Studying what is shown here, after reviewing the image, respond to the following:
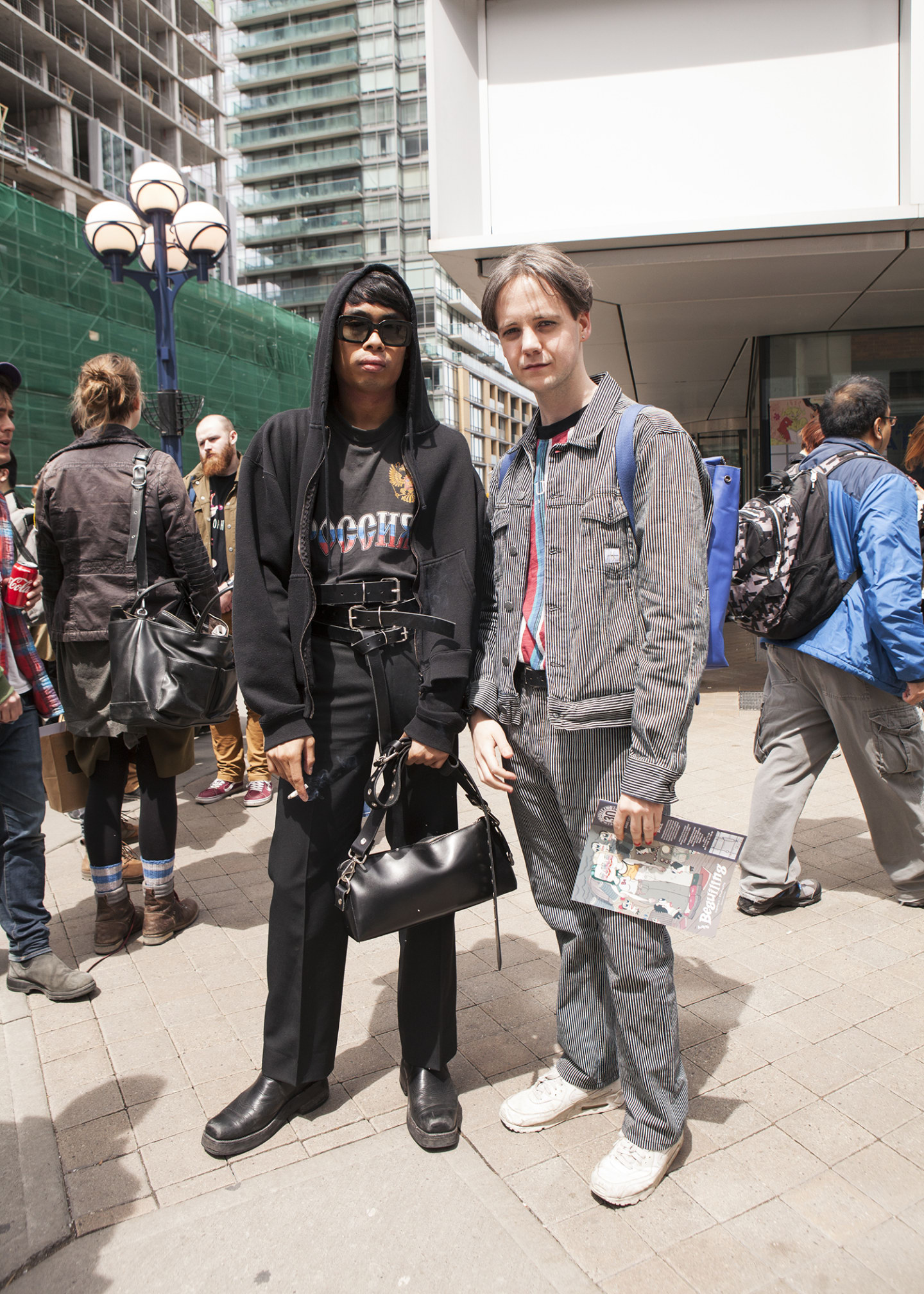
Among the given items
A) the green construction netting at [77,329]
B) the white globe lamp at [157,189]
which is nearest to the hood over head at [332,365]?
the white globe lamp at [157,189]

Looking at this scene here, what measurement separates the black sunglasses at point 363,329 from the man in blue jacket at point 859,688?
2.05 m

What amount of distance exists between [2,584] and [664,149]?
6854mm

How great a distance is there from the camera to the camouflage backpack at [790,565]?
357 centimetres

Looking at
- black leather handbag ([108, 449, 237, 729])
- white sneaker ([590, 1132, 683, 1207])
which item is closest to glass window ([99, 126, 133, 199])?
black leather handbag ([108, 449, 237, 729])

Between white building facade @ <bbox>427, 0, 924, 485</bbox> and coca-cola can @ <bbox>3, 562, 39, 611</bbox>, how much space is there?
5.46m

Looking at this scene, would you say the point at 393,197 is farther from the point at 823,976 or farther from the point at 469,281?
the point at 823,976

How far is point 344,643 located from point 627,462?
32.8 inches

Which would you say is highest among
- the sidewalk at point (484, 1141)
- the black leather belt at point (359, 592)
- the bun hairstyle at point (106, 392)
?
the bun hairstyle at point (106, 392)

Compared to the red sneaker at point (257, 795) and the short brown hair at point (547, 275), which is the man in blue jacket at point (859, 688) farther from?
the red sneaker at point (257, 795)

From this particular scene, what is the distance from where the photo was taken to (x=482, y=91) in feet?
25.7

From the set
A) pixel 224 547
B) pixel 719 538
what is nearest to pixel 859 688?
pixel 719 538

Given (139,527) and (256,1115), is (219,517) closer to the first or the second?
(139,527)

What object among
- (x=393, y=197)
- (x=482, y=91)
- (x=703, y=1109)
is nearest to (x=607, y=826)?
(x=703, y=1109)

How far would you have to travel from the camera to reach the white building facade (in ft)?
23.8
